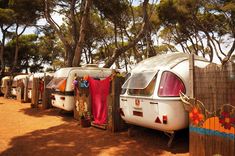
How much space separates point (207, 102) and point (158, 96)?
1.38 m

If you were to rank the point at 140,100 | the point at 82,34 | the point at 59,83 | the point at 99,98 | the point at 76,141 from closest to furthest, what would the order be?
the point at 140,100 < the point at 76,141 < the point at 99,98 < the point at 59,83 < the point at 82,34

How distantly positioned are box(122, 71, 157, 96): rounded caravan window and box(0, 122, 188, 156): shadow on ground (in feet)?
4.54

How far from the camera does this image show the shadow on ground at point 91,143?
747cm

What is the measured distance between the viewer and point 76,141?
28.6ft

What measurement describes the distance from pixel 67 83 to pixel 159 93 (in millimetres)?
6532

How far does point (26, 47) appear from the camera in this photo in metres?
40.8

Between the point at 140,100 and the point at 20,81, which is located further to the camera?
the point at 20,81

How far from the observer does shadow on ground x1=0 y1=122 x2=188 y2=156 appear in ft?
24.5

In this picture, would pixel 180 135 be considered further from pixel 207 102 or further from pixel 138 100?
pixel 207 102

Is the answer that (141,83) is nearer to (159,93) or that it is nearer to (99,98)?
(159,93)

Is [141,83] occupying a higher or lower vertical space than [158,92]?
higher

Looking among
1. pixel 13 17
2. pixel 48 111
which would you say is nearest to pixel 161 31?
pixel 13 17

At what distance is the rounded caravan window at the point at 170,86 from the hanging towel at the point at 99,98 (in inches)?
123

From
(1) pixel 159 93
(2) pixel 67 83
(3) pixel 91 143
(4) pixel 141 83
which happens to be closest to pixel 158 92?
(1) pixel 159 93
